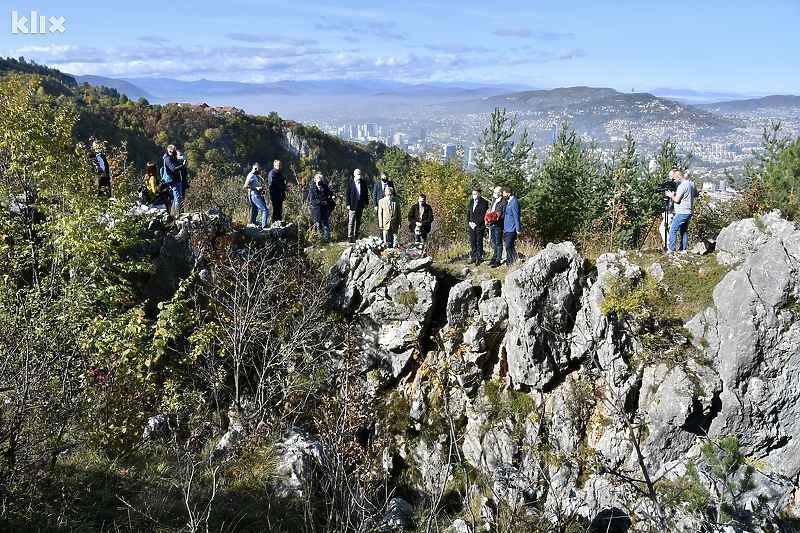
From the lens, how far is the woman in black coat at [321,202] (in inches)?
510

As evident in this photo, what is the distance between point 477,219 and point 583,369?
410 centimetres

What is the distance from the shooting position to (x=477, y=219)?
11758 millimetres

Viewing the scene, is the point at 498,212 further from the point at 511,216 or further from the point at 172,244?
the point at 172,244

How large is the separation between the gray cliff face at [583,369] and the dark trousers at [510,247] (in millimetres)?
926

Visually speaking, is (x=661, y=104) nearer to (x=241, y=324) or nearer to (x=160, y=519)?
(x=241, y=324)

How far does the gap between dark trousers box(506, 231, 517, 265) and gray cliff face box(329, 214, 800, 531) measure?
0.93 m

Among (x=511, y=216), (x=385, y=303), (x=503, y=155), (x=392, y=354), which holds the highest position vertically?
(x=503, y=155)

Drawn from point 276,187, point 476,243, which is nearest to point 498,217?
point 476,243

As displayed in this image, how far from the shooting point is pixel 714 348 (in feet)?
31.9

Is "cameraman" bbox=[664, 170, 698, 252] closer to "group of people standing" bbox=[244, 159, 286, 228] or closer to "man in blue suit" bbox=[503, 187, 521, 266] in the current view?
"man in blue suit" bbox=[503, 187, 521, 266]

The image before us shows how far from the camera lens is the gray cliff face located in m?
9.23

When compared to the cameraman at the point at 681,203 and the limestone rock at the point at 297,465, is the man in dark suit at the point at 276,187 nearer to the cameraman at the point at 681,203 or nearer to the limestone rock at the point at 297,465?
the limestone rock at the point at 297,465

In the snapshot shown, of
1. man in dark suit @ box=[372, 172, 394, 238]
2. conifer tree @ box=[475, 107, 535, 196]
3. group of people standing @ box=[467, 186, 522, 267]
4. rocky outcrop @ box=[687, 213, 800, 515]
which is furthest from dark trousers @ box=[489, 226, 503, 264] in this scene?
conifer tree @ box=[475, 107, 535, 196]

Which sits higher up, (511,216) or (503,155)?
(503,155)
